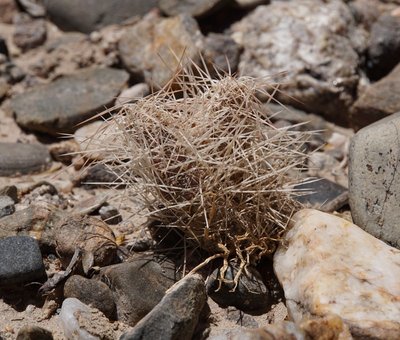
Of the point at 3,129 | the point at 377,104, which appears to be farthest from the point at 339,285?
the point at 3,129

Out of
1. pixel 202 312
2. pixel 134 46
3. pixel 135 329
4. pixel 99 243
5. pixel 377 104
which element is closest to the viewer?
pixel 135 329

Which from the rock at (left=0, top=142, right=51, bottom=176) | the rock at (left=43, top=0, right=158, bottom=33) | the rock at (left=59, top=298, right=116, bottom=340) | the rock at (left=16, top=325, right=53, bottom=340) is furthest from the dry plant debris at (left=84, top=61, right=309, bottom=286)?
the rock at (left=43, top=0, right=158, bottom=33)

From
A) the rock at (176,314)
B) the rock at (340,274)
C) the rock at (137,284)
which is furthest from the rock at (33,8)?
the rock at (176,314)

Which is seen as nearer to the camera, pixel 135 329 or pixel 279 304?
pixel 135 329

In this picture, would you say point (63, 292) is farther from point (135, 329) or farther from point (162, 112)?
point (162, 112)

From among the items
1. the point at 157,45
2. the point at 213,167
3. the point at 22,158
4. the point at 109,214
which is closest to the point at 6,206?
the point at 109,214

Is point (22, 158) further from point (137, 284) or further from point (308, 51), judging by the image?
point (308, 51)
